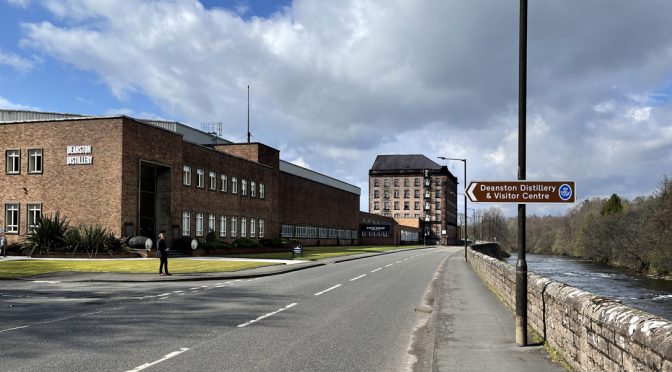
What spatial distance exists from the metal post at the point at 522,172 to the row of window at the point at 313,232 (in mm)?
59796

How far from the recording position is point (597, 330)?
5809 millimetres

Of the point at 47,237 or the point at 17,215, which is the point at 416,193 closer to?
the point at 17,215

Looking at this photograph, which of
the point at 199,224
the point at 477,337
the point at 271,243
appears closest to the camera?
the point at 477,337

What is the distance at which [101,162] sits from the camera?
120 ft

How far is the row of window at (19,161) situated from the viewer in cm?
3806

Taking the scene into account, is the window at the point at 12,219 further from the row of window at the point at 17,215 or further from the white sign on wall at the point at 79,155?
the white sign on wall at the point at 79,155

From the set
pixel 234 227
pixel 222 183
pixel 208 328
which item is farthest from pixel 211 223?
pixel 208 328

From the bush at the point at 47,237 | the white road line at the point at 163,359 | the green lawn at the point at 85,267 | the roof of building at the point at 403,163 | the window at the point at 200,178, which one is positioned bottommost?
the green lawn at the point at 85,267

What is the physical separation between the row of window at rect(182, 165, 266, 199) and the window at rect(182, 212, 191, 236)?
2.42 metres

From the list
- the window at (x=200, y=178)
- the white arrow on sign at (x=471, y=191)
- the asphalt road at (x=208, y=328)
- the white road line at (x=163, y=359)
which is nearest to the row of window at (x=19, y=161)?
the window at (x=200, y=178)

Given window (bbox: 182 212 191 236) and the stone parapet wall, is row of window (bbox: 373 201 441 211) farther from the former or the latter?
the stone parapet wall

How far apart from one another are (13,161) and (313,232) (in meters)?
45.6

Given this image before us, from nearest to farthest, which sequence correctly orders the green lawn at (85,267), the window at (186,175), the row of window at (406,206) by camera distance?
the green lawn at (85,267), the window at (186,175), the row of window at (406,206)

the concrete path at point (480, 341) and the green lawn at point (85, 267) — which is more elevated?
the concrete path at point (480, 341)
